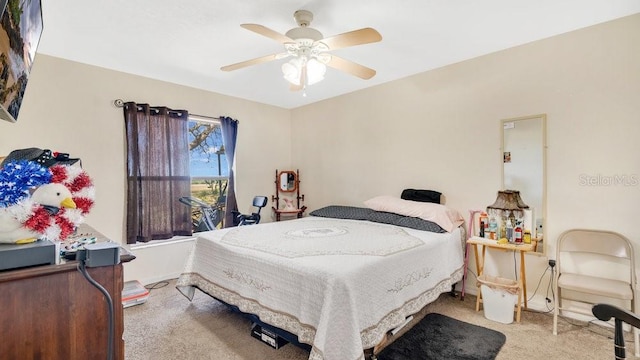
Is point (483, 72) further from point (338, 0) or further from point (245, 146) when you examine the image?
point (245, 146)

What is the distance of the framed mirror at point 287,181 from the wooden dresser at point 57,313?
4.09 m

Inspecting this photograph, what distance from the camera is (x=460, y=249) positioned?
314cm

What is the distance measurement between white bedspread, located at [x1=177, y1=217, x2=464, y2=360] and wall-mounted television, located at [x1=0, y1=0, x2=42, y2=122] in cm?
155

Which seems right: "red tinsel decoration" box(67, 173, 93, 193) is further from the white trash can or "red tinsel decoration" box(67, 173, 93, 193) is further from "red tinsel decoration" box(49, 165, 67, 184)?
the white trash can

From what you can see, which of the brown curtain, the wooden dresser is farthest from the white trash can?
the brown curtain

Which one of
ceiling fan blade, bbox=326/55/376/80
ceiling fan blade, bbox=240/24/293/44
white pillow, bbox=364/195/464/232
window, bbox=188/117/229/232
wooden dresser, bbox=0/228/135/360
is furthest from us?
window, bbox=188/117/229/232

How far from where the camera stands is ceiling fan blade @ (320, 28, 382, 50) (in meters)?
1.98

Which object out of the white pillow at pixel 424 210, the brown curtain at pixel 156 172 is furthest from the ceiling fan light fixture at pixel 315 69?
the brown curtain at pixel 156 172

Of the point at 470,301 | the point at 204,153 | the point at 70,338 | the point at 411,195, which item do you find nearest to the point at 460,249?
the point at 470,301

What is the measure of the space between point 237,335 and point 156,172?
2.27 metres

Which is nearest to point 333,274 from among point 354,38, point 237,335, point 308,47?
point 237,335

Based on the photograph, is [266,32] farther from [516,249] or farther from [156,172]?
[516,249]

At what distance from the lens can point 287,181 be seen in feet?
16.8

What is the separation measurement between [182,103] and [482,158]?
367cm
